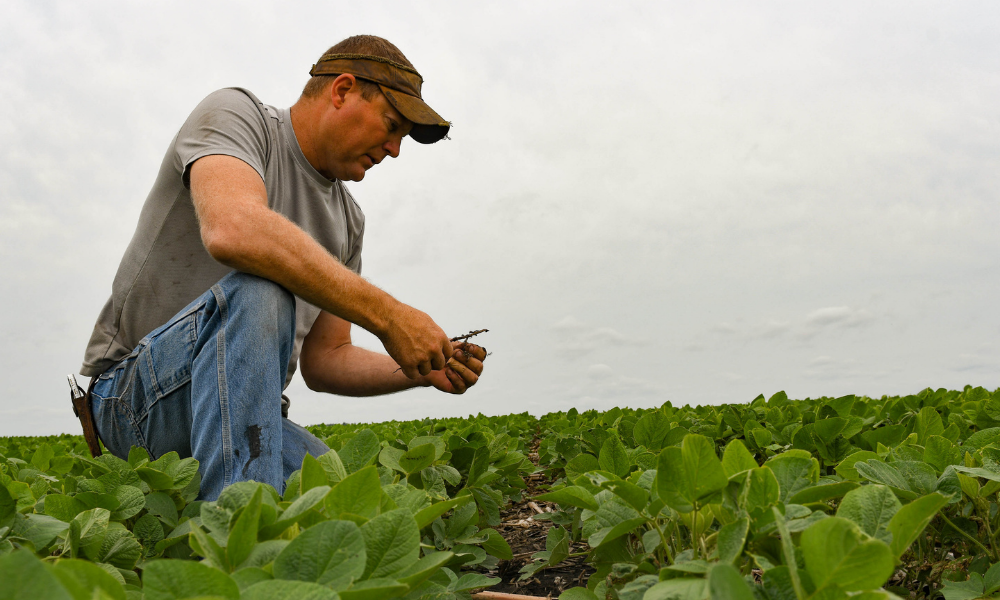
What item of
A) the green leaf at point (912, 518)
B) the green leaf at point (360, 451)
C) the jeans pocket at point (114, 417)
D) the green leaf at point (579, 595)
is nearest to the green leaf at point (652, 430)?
the green leaf at point (579, 595)

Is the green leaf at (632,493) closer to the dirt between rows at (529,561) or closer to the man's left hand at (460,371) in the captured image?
the dirt between rows at (529,561)

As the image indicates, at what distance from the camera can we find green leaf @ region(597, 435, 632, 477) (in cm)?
172

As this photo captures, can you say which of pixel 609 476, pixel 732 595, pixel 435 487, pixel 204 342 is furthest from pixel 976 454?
pixel 204 342

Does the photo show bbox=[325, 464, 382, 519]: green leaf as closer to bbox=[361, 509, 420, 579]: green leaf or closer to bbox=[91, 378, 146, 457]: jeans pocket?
bbox=[361, 509, 420, 579]: green leaf

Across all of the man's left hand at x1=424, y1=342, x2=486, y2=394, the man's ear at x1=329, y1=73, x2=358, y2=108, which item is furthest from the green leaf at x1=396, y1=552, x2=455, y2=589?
the man's ear at x1=329, y1=73, x2=358, y2=108

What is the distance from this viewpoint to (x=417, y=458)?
2008 millimetres

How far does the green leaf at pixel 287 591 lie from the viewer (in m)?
0.69

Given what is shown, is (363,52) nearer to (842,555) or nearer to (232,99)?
(232,99)

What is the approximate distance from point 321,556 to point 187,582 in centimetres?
16

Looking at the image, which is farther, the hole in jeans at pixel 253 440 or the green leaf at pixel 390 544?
the hole in jeans at pixel 253 440

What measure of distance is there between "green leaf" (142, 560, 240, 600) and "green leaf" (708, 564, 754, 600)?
524 millimetres

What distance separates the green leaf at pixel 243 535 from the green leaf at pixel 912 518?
92 cm

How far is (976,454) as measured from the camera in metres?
1.65

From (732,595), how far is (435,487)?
4.90 feet
